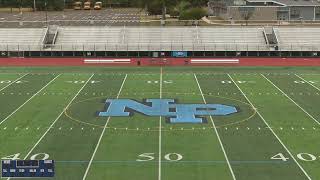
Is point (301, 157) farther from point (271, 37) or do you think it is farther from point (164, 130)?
point (271, 37)

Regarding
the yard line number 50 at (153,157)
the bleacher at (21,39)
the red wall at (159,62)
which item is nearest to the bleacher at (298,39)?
the red wall at (159,62)

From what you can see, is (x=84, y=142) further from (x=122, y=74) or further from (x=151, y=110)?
(x=122, y=74)

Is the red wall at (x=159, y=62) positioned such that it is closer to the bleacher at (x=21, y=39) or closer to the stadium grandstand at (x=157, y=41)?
the stadium grandstand at (x=157, y=41)

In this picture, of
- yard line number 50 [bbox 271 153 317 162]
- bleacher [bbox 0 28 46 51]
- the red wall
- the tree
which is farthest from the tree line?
yard line number 50 [bbox 271 153 317 162]

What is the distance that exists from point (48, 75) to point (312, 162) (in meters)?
25.5

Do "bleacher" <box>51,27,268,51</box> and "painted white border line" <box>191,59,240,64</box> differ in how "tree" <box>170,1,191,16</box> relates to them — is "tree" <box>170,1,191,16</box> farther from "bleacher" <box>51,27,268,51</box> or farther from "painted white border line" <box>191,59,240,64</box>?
"painted white border line" <box>191,59,240,64</box>

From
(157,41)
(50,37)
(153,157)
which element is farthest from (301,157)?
(50,37)

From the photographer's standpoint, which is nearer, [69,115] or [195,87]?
[69,115]

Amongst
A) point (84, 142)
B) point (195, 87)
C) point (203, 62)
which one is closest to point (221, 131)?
point (84, 142)

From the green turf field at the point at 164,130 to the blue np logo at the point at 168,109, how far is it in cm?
61

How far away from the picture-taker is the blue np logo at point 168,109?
27.8 meters

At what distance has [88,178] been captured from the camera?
1869 cm

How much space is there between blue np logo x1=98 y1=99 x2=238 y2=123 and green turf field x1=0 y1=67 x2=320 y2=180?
608 millimetres

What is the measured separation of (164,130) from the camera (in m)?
25.1
